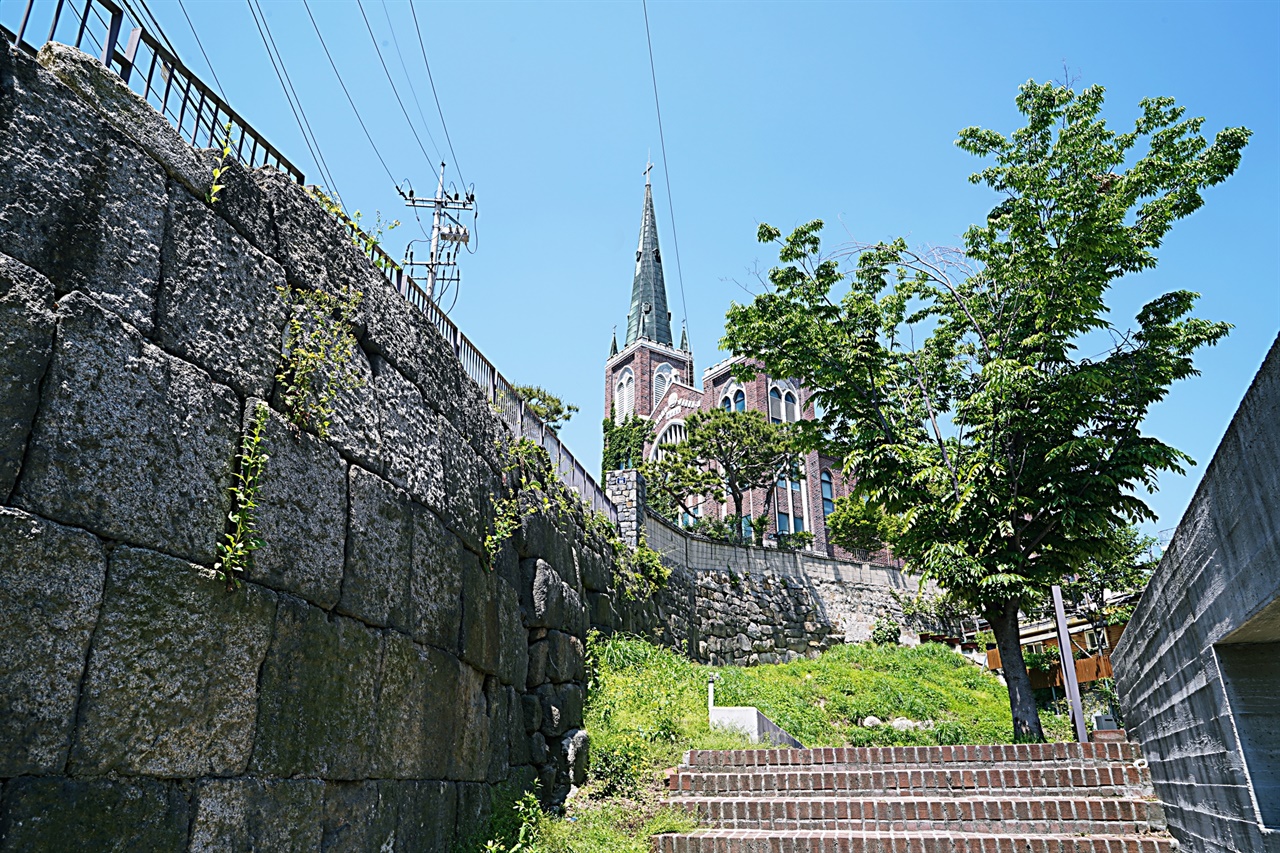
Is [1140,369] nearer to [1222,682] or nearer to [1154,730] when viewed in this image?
[1154,730]

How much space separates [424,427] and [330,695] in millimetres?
1857

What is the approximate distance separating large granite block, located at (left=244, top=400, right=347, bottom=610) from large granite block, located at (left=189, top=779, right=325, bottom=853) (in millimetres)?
750

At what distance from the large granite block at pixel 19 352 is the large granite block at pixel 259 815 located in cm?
131

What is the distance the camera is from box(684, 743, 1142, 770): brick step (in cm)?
737

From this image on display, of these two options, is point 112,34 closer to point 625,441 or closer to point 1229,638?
point 1229,638

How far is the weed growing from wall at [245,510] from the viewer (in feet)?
10.5

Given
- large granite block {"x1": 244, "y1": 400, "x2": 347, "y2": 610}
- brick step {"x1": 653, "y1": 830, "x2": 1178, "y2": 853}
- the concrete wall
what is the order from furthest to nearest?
brick step {"x1": 653, "y1": 830, "x2": 1178, "y2": 853}, large granite block {"x1": 244, "y1": 400, "x2": 347, "y2": 610}, the concrete wall

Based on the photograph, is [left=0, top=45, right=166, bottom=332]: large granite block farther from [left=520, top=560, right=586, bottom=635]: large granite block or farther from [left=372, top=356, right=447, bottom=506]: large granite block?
[left=520, top=560, right=586, bottom=635]: large granite block

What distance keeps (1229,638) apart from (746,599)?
16.8 m

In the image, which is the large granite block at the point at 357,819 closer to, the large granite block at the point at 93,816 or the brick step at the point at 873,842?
the large granite block at the point at 93,816

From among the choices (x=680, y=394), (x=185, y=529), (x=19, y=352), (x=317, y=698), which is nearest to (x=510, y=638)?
(x=317, y=698)

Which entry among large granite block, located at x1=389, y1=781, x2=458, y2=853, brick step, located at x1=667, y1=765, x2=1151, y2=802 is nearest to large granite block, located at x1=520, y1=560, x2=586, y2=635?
brick step, located at x1=667, y1=765, x2=1151, y2=802

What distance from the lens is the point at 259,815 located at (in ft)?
10.6

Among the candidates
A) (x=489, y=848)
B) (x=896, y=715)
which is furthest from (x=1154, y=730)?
(x=896, y=715)
